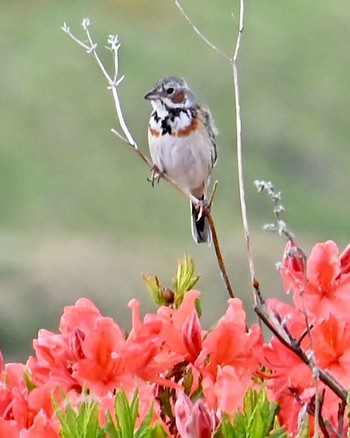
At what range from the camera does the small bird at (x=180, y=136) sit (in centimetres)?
268

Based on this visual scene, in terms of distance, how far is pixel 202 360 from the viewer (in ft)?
2.77

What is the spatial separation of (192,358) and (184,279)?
13 centimetres

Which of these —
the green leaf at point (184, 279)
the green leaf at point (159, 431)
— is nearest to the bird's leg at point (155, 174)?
the green leaf at point (184, 279)

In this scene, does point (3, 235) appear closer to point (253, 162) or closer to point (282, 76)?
point (253, 162)

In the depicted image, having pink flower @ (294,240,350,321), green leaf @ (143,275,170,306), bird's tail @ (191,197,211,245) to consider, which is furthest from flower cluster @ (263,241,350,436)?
bird's tail @ (191,197,211,245)

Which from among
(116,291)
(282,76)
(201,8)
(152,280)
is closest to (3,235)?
(116,291)

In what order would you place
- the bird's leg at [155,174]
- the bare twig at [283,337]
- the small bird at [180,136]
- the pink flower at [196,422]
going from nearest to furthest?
the pink flower at [196,422], the bare twig at [283,337], the bird's leg at [155,174], the small bird at [180,136]

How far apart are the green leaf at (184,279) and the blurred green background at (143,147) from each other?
3.60 metres

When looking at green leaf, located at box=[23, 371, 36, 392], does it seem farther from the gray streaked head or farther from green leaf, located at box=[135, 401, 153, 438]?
the gray streaked head

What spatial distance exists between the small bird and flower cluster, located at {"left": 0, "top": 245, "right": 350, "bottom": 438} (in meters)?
1.69

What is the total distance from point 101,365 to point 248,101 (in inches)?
232

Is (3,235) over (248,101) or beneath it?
beneath

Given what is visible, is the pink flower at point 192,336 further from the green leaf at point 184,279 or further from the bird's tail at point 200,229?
the bird's tail at point 200,229

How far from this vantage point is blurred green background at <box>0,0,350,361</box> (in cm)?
518
